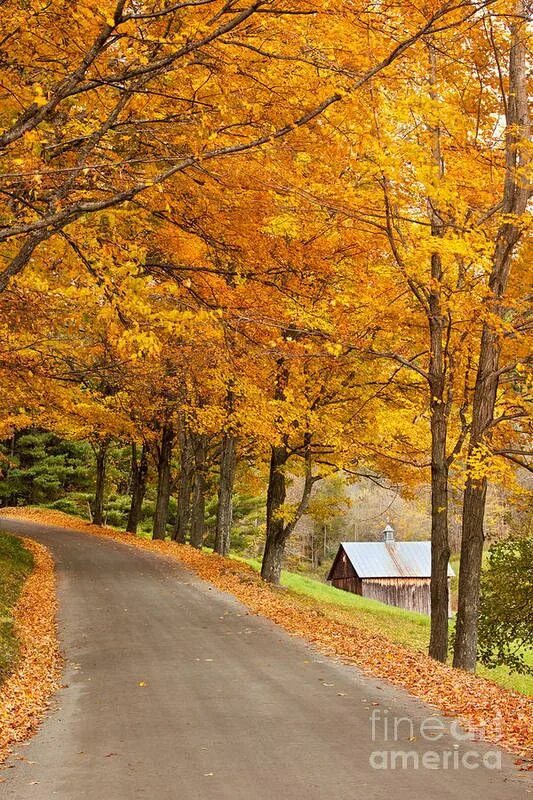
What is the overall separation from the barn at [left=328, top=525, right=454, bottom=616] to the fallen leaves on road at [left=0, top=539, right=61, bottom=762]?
3324 cm

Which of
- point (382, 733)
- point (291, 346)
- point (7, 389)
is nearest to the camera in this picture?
point (382, 733)

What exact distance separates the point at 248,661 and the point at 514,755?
15.3ft

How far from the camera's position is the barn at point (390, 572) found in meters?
48.6

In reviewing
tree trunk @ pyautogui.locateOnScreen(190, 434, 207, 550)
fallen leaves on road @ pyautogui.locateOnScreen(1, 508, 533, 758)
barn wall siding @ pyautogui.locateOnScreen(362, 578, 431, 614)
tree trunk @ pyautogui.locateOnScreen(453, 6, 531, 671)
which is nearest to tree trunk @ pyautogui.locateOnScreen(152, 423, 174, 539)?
tree trunk @ pyautogui.locateOnScreen(190, 434, 207, 550)

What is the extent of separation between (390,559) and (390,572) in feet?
4.55

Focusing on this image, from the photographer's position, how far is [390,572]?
48.6 metres

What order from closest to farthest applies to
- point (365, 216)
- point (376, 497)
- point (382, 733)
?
point (382, 733), point (365, 216), point (376, 497)

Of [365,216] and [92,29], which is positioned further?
[365,216]

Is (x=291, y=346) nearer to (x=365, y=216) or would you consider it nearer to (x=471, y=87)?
(x=365, y=216)

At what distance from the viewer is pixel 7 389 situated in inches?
674

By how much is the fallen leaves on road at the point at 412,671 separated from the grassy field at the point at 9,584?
14.4 feet

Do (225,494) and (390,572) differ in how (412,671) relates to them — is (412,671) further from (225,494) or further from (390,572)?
(390,572)

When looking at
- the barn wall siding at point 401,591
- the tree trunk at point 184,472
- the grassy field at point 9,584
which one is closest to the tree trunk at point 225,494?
the tree trunk at point 184,472

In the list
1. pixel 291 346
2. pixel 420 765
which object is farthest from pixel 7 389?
pixel 420 765
